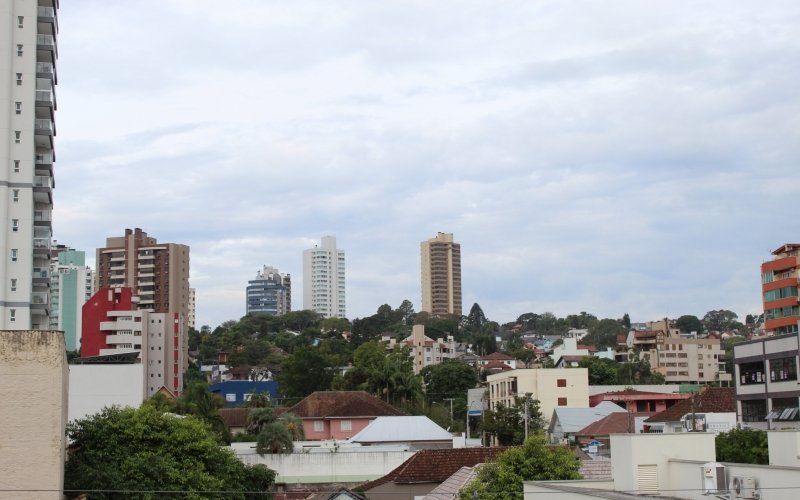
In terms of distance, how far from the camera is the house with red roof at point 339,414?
262ft

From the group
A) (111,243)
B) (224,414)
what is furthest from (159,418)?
(111,243)

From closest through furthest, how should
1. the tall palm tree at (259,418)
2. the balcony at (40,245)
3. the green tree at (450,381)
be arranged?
1. the tall palm tree at (259,418)
2. the balcony at (40,245)
3. the green tree at (450,381)

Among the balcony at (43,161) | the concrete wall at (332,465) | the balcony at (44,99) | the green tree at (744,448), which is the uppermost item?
the balcony at (44,99)

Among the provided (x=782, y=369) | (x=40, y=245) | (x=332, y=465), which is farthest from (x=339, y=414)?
(x=782, y=369)

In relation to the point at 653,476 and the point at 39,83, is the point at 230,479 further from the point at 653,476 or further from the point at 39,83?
the point at 39,83

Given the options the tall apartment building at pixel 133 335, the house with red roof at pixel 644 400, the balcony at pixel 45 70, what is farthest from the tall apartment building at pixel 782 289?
the tall apartment building at pixel 133 335

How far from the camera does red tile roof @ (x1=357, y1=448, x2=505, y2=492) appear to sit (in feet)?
152

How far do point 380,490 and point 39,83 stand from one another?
3816 centimetres

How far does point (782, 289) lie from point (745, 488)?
68.4m

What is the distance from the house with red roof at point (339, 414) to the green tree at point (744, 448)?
1321 inches

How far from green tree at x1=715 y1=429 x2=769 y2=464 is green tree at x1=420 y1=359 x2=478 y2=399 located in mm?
77652

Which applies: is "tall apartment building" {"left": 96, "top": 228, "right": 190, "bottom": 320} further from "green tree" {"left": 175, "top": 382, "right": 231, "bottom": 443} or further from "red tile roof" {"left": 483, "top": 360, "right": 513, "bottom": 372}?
"green tree" {"left": 175, "top": 382, "right": 231, "bottom": 443}

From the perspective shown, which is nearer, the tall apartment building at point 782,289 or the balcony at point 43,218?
the balcony at point 43,218

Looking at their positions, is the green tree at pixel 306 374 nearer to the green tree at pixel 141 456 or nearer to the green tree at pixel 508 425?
the green tree at pixel 508 425
